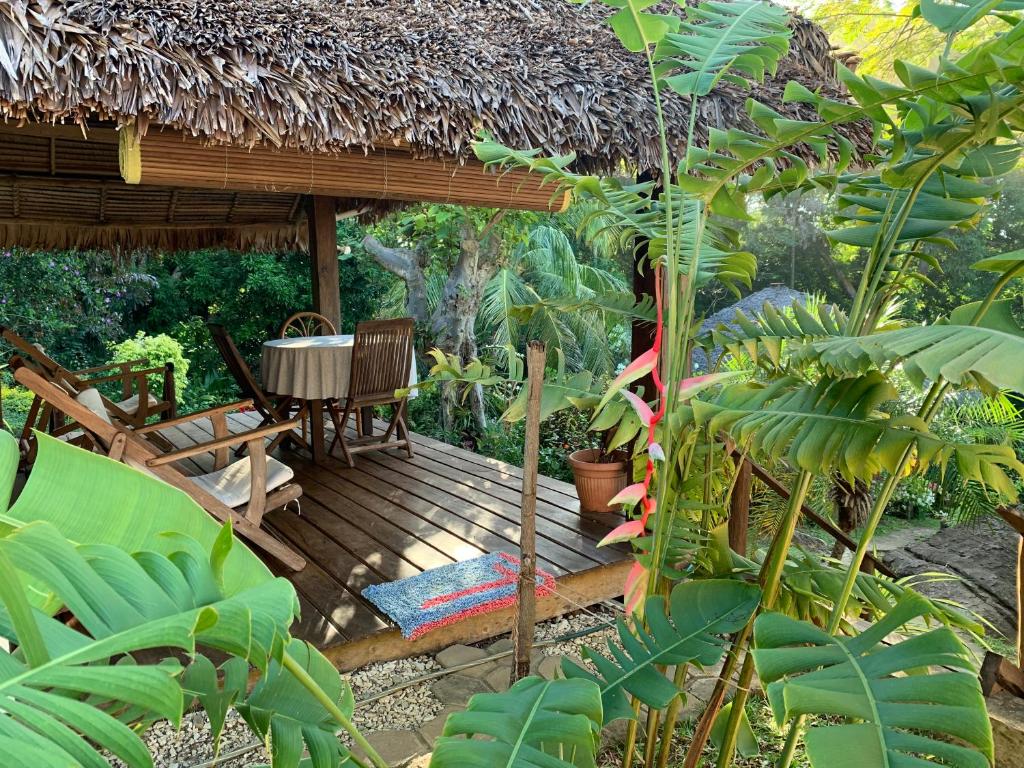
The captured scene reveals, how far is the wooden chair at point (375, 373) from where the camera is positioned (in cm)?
460

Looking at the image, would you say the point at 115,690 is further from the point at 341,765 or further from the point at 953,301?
the point at 953,301

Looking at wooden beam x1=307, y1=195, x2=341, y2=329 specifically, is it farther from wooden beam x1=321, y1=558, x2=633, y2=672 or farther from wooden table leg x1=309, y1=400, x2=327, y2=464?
wooden beam x1=321, y1=558, x2=633, y2=672

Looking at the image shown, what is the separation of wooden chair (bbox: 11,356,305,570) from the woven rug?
1.51ft

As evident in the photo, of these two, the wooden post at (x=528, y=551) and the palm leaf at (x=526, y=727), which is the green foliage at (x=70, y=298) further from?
the palm leaf at (x=526, y=727)

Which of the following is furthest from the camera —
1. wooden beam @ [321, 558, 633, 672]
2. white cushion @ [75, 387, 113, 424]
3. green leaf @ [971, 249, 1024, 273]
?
white cushion @ [75, 387, 113, 424]

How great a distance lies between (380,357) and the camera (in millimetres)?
4754

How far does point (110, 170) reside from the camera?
5188mm

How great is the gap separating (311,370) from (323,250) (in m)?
1.32

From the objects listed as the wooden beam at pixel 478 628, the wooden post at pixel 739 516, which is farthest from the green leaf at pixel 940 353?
the wooden post at pixel 739 516

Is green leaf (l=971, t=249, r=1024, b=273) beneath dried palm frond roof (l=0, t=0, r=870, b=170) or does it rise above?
beneath

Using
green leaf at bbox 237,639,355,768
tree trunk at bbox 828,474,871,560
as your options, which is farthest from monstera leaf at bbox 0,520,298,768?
tree trunk at bbox 828,474,871,560

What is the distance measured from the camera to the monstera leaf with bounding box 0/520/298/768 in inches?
22.0

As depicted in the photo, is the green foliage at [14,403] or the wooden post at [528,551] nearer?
the wooden post at [528,551]

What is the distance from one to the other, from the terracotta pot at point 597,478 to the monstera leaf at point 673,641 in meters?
2.21
